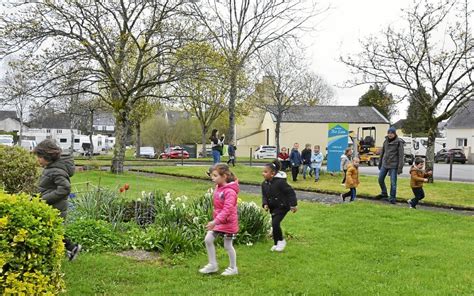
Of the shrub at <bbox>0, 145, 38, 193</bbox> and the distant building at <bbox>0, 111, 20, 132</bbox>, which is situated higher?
the distant building at <bbox>0, 111, 20, 132</bbox>

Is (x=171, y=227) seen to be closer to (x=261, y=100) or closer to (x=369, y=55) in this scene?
(x=369, y=55)

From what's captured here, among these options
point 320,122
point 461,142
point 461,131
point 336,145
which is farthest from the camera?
point 320,122

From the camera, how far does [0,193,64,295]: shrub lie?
3.78 meters

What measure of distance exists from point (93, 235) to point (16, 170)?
507 centimetres

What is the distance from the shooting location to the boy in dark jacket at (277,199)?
7.18 m

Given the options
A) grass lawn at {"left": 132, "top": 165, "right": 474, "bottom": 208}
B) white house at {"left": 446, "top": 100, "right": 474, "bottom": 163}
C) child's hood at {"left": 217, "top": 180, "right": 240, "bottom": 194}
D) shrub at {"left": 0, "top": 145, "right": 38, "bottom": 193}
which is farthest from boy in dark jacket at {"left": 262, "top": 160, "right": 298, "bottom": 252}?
white house at {"left": 446, "top": 100, "right": 474, "bottom": 163}

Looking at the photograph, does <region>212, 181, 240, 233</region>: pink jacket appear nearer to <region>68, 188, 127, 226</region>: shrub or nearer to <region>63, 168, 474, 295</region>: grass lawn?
<region>63, 168, 474, 295</region>: grass lawn

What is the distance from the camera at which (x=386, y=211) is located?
10648 millimetres

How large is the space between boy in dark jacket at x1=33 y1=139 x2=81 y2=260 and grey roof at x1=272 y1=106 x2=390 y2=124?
173 feet

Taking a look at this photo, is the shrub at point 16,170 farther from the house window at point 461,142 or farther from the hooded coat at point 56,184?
the house window at point 461,142

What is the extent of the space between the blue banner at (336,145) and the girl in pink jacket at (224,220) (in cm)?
1701

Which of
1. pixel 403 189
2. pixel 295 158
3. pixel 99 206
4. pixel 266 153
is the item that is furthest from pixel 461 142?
pixel 99 206

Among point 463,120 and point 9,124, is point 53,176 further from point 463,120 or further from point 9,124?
point 9,124

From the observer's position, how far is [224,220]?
19.4ft
